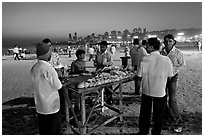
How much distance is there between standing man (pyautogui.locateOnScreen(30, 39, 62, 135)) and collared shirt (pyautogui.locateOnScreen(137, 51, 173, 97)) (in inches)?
61.5

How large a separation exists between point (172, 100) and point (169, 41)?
134cm

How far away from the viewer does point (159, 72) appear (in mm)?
3193

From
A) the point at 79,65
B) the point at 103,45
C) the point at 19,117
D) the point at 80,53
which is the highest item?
the point at 103,45

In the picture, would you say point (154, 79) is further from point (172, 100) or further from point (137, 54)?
point (137, 54)

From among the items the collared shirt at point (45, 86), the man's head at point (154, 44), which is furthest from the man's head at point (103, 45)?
the collared shirt at point (45, 86)

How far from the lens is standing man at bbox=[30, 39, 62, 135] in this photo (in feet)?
8.68

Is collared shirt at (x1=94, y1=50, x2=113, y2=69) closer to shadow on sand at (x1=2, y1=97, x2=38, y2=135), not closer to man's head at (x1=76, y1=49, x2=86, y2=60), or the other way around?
man's head at (x1=76, y1=49, x2=86, y2=60)

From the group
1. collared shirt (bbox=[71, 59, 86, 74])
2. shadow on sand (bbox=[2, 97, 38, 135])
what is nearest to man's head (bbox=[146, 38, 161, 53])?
collared shirt (bbox=[71, 59, 86, 74])

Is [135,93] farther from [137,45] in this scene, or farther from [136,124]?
[136,124]

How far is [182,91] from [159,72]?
381cm

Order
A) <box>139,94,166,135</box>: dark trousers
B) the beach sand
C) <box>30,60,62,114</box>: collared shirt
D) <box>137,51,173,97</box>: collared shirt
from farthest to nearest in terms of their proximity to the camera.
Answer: the beach sand < <box>139,94,166,135</box>: dark trousers < <box>137,51,173,97</box>: collared shirt < <box>30,60,62,114</box>: collared shirt

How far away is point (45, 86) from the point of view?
271cm

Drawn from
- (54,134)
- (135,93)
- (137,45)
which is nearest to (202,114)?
(135,93)

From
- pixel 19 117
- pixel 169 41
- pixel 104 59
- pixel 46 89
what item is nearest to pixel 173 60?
pixel 169 41
